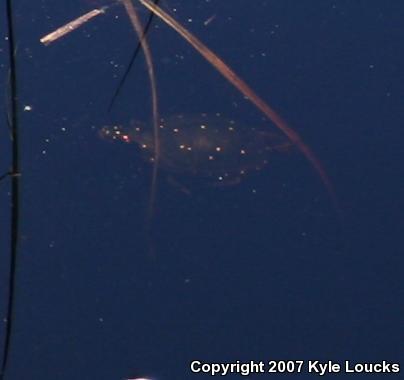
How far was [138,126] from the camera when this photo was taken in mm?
1021

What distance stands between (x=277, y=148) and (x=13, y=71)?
62 cm

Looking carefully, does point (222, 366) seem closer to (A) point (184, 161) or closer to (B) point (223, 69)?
(A) point (184, 161)

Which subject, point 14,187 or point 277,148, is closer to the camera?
point 14,187

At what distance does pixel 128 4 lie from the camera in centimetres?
52

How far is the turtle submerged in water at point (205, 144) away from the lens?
1020mm

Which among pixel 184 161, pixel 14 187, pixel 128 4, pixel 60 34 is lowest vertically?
pixel 14 187

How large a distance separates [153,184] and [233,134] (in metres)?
0.13

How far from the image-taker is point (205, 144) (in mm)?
1046

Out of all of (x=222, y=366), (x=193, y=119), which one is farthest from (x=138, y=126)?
(x=222, y=366)

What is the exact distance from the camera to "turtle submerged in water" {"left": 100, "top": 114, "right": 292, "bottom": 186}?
40.1 inches

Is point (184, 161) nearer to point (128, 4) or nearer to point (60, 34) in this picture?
point (60, 34)

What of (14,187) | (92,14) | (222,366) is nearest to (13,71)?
(14,187)

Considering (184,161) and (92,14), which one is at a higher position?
(92,14)

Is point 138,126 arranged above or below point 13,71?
above
